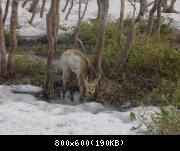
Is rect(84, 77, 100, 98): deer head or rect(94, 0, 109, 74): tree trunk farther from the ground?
rect(94, 0, 109, 74): tree trunk

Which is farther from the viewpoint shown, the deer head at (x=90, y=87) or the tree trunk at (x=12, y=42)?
the tree trunk at (x=12, y=42)

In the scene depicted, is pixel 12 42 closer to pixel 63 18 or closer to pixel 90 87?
pixel 90 87

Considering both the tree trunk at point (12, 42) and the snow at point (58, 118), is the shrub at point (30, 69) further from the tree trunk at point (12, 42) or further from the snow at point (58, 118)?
the snow at point (58, 118)

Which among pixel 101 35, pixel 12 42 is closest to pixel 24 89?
pixel 12 42

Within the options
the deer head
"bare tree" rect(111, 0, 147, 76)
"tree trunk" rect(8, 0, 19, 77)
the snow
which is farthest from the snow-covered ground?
the snow

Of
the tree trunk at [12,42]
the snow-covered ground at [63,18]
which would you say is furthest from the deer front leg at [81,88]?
the snow-covered ground at [63,18]

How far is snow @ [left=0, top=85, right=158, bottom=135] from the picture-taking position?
704cm

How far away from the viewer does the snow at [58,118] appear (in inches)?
277

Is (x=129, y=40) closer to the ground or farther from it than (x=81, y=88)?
farther from it

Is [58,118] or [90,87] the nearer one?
[58,118]

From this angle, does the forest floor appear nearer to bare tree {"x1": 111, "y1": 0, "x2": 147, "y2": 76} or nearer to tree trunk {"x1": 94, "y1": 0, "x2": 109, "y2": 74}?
bare tree {"x1": 111, "y1": 0, "x2": 147, "y2": 76}

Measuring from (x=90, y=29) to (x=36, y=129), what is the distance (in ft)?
21.1

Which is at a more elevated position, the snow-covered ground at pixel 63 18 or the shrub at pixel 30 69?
the snow-covered ground at pixel 63 18

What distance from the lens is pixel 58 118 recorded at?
7.62m
